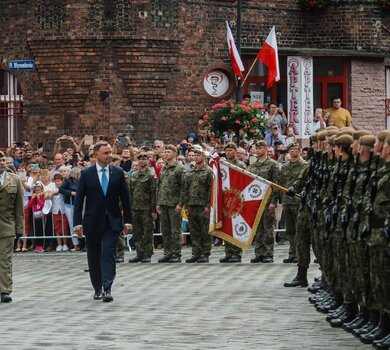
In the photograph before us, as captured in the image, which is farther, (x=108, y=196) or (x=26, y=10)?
(x=26, y=10)

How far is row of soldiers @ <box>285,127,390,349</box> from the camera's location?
44.7 ft

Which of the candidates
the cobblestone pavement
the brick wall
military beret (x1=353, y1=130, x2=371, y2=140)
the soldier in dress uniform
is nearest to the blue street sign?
the brick wall

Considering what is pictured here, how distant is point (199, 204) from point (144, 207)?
1038 millimetres

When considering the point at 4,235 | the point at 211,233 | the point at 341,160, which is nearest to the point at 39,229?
the point at 211,233

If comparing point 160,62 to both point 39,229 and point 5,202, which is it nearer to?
point 39,229

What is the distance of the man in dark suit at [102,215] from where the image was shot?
18672 mm

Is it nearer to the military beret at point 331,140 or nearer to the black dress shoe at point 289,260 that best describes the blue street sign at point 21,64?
the black dress shoe at point 289,260

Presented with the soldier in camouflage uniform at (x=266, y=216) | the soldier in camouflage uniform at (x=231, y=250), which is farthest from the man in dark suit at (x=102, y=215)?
the soldier in camouflage uniform at (x=231, y=250)

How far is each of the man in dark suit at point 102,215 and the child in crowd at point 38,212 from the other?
10.5 m

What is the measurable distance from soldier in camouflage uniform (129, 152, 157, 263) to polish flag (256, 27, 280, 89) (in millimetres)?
11127

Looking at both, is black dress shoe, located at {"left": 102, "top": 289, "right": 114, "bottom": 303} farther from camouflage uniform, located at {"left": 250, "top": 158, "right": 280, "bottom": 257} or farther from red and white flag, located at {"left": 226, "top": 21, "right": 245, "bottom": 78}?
red and white flag, located at {"left": 226, "top": 21, "right": 245, "bottom": 78}

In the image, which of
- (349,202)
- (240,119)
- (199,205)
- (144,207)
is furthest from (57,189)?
(349,202)

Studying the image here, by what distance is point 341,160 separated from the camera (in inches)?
627

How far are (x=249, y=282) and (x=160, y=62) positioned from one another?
17.7 m
